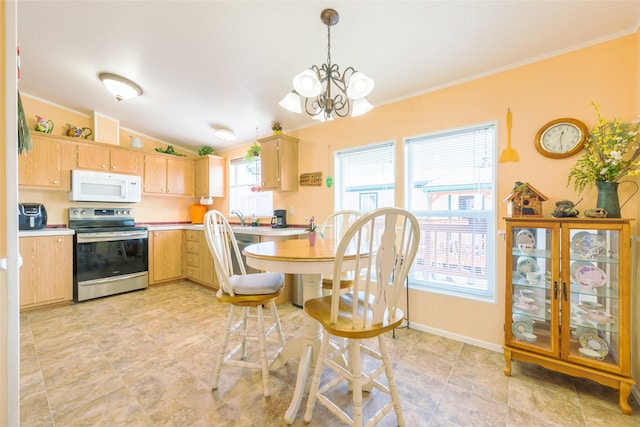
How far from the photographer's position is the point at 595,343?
64.5 inches

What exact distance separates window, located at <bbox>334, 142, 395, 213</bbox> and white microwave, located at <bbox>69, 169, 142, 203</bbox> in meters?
3.11

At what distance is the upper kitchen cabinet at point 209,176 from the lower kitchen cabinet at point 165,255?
83 centimetres

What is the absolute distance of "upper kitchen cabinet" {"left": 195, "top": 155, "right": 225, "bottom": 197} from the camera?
14.8 ft

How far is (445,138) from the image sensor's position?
243 centimetres

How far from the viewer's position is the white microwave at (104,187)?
11.2 ft

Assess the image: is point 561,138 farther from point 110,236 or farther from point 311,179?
point 110,236

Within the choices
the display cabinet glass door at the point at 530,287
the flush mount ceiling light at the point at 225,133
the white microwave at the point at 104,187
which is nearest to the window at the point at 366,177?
the display cabinet glass door at the point at 530,287

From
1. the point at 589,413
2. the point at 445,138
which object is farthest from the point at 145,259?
the point at 589,413

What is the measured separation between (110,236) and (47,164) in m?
1.12

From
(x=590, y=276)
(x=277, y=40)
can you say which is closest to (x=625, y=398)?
(x=590, y=276)

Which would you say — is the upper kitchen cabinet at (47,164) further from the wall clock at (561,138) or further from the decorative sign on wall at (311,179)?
the wall clock at (561,138)

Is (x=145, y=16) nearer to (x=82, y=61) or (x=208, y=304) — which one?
(x=82, y=61)

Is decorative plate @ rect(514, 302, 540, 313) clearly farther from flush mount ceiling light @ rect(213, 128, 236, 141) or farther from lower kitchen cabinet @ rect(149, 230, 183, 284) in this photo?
lower kitchen cabinet @ rect(149, 230, 183, 284)

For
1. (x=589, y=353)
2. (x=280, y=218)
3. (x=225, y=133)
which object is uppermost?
(x=225, y=133)
